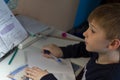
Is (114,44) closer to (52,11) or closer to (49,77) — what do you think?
(49,77)

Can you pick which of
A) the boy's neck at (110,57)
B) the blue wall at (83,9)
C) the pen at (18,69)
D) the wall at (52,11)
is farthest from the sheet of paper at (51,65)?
the blue wall at (83,9)

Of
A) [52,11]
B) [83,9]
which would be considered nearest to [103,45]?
[52,11]

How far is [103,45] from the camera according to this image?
3.24 feet

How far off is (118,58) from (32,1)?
0.67 metres

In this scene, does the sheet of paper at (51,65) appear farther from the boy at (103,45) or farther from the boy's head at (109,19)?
the boy's head at (109,19)

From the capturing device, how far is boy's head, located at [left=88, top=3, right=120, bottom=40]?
3.00ft

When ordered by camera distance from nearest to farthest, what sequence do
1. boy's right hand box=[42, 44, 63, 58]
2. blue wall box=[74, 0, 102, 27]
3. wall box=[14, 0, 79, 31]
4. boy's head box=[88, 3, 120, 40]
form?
boy's head box=[88, 3, 120, 40] < boy's right hand box=[42, 44, 63, 58] < wall box=[14, 0, 79, 31] < blue wall box=[74, 0, 102, 27]

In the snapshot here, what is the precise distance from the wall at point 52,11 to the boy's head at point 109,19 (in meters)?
0.57

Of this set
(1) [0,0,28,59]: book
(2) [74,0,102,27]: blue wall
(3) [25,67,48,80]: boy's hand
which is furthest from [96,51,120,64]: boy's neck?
(2) [74,0,102,27]: blue wall

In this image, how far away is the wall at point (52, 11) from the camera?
1.45m

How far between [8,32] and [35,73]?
262 millimetres

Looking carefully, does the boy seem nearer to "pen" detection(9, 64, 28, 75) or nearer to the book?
"pen" detection(9, 64, 28, 75)

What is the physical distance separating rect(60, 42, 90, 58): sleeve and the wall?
38 centimetres

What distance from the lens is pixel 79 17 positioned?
211 cm
